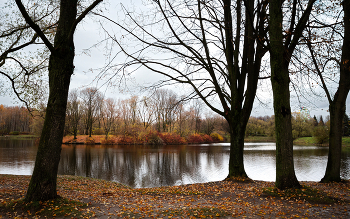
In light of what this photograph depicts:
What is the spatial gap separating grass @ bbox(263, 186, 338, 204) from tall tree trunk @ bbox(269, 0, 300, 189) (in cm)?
20

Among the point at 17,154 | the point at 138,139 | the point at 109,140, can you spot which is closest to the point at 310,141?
the point at 138,139

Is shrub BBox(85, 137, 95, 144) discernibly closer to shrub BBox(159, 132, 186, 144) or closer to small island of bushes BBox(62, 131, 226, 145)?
small island of bushes BBox(62, 131, 226, 145)

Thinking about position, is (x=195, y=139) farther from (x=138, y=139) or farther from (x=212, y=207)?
(x=212, y=207)

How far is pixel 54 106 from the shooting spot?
4.50 metres

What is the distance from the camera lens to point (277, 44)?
577 centimetres

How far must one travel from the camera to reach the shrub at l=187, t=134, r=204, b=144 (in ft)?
154

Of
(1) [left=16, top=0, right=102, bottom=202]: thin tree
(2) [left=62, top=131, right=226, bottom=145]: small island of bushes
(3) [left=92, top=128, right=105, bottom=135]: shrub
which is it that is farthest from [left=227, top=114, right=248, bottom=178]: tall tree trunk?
(3) [left=92, top=128, right=105, bottom=135]: shrub

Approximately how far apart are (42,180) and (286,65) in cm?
692

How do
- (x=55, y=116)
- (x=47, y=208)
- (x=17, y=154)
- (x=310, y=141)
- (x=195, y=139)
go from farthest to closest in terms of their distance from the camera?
(x=195, y=139)
(x=310, y=141)
(x=17, y=154)
(x=55, y=116)
(x=47, y=208)

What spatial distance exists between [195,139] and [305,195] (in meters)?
43.3

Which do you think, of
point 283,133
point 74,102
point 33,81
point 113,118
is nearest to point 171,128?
point 113,118

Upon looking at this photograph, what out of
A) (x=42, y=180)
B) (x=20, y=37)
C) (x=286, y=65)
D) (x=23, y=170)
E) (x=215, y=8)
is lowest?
(x=23, y=170)

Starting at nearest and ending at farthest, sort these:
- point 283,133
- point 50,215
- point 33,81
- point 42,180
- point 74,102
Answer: point 50,215, point 42,180, point 283,133, point 33,81, point 74,102

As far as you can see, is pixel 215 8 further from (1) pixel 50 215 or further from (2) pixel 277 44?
(1) pixel 50 215
